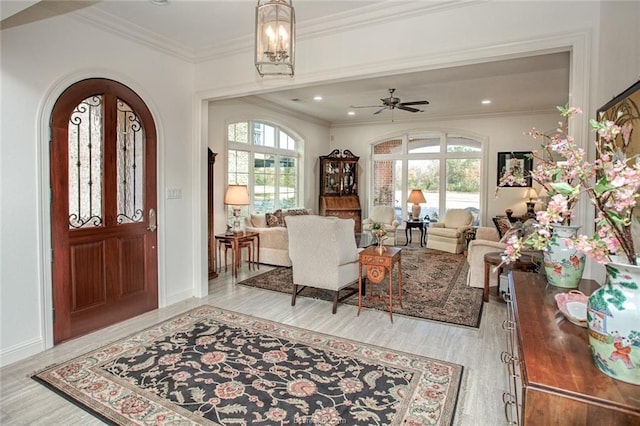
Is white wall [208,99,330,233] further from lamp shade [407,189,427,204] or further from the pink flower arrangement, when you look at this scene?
the pink flower arrangement

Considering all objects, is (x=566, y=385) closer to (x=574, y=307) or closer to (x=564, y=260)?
(x=574, y=307)

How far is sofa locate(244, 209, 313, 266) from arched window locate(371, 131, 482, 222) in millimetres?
3926

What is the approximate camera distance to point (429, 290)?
15.8 feet

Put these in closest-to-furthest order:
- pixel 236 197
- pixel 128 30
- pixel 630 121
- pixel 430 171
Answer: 1. pixel 630 121
2. pixel 128 30
3. pixel 236 197
4. pixel 430 171

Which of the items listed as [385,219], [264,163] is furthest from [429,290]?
[264,163]

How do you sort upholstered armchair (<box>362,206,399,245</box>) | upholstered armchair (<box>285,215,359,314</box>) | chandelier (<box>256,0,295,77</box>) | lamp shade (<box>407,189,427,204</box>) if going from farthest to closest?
lamp shade (<box>407,189,427,204</box>), upholstered armchair (<box>362,206,399,245</box>), upholstered armchair (<box>285,215,359,314</box>), chandelier (<box>256,0,295,77</box>)

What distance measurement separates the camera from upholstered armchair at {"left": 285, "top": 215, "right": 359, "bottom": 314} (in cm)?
387

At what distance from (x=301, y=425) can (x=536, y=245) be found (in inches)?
66.2

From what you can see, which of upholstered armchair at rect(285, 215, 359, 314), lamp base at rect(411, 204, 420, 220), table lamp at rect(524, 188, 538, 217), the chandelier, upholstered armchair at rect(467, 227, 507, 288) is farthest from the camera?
lamp base at rect(411, 204, 420, 220)

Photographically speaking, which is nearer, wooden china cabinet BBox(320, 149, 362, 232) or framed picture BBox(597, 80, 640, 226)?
framed picture BBox(597, 80, 640, 226)

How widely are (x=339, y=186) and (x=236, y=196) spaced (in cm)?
395

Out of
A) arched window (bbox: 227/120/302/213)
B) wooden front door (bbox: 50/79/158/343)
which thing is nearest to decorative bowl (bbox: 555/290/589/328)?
wooden front door (bbox: 50/79/158/343)

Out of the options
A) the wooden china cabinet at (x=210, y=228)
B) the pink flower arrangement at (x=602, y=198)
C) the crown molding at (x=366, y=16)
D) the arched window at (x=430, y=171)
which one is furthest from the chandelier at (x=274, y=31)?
the arched window at (x=430, y=171)

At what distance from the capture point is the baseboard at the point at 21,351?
2.80 meters
